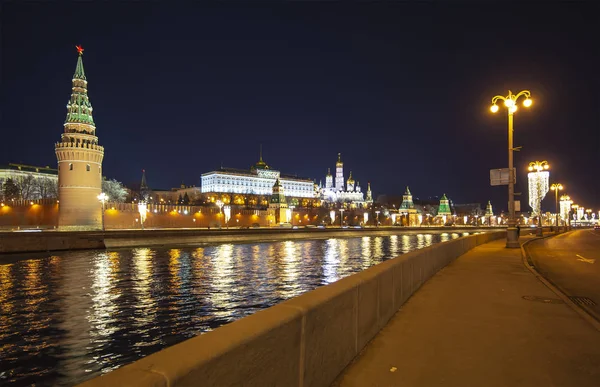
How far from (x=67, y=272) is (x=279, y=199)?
88.0 metres

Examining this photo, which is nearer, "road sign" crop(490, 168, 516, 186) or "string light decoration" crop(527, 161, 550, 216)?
"road sign" crop(490, 168, 516, 186)

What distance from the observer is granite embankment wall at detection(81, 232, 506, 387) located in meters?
2.50

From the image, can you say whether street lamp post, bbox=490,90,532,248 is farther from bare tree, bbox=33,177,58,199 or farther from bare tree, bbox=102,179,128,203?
bare tree, bbox=33,177,58,199

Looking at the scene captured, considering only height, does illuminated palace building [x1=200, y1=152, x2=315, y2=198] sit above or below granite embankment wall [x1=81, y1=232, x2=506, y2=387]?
above

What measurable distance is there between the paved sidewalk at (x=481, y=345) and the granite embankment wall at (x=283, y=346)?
1.25ft

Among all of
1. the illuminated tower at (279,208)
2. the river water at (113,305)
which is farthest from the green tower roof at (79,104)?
the illuminated tower at (279,208)

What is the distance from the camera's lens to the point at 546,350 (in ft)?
19.2

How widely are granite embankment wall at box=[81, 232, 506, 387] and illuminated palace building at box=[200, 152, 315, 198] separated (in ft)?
539

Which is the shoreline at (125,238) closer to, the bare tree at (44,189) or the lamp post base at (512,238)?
the lamp post base at (512,238)

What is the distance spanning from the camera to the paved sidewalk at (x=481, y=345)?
484 centimetres

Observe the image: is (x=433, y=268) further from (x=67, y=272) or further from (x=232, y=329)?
(x=67, y=272)

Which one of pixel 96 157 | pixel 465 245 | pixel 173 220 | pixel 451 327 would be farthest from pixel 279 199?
pixel 451 327

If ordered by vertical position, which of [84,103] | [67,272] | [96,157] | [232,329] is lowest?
[67,272]

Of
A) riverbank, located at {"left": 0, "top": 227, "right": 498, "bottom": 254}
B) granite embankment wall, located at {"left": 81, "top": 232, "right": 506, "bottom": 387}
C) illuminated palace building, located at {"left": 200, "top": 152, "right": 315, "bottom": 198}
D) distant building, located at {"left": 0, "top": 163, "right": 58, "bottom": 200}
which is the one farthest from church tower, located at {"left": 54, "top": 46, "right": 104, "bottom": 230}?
illuminated palace building, located at {"left": 200, "top": 152, "right": 315, "bottom": 198}
